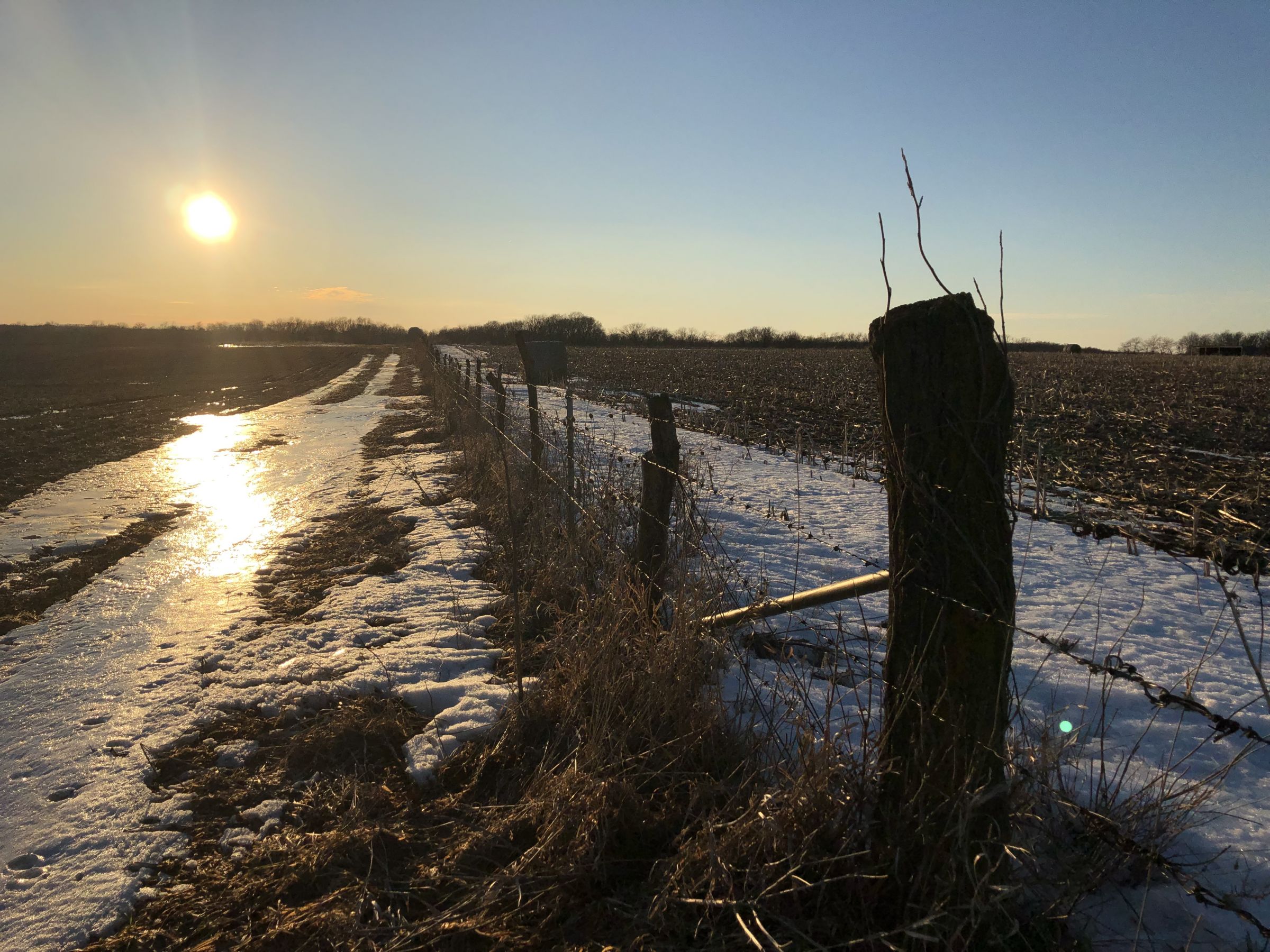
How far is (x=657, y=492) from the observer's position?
400 centimetres

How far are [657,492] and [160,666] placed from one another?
3094mm

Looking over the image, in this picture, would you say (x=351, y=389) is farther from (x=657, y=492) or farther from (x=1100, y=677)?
(x=1100, y=677)

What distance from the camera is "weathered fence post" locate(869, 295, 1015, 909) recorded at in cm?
183

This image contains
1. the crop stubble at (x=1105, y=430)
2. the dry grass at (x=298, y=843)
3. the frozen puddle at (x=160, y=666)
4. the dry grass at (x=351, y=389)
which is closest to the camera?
the dry grass at (x=298, y=843)

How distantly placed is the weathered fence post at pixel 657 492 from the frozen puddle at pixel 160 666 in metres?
1.03

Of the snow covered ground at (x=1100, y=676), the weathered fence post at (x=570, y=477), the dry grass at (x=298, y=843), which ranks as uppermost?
the weathered fence post at (x=570, y=477)

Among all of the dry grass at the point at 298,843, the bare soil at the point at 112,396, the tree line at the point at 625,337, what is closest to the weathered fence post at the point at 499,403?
the dry grass at the point at 298,843

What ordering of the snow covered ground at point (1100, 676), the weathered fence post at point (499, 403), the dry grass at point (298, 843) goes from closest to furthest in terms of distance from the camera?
the snow covered ground at point (1100, 676) → the dry grass at point (298, 843) → the weathered fence post at point (499, 403)

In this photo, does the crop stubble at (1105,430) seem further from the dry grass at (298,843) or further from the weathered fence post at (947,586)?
the dry grass at (298,843)

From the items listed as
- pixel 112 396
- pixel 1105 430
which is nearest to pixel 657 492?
pixel 1105 430

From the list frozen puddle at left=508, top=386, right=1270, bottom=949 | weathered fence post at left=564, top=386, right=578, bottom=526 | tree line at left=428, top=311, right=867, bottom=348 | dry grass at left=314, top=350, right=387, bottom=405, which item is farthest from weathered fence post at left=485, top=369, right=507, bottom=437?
tree line at left=428, top=311, right=867, bottom=348

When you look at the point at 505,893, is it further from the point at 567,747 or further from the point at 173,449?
the point at 173,449

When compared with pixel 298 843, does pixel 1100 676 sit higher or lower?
higher

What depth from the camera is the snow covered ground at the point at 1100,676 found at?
2.19 meters
